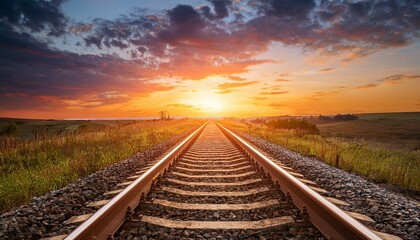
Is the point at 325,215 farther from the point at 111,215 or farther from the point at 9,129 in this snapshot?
the point at 9,129

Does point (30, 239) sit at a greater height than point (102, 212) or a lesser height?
lesser

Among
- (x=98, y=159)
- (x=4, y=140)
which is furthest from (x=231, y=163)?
(x=4, y=140)

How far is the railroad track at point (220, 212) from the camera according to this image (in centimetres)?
335

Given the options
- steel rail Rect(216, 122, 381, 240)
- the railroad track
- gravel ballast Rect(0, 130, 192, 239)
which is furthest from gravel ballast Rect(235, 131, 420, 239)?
gravel ballast Rect(0, 130, 192, 239)

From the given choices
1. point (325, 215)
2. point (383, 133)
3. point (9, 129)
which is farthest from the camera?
point (383, 133)

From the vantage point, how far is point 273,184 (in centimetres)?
537

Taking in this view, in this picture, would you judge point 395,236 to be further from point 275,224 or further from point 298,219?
point 275,224

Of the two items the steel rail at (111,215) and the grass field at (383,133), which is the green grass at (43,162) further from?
the grass field at (383,133)

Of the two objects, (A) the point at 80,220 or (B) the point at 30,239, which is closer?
(B) the point at 30,239

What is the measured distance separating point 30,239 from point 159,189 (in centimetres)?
207

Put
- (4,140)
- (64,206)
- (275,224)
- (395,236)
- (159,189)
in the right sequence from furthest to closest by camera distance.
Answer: (4,140), (159,189), (64,206), (275,224), (395,236)

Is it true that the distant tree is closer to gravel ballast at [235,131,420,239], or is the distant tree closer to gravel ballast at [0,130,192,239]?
gravel ballast at [0,130,192,239]

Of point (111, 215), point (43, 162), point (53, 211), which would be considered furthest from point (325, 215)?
point (43, 162)

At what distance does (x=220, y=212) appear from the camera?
4.18m
